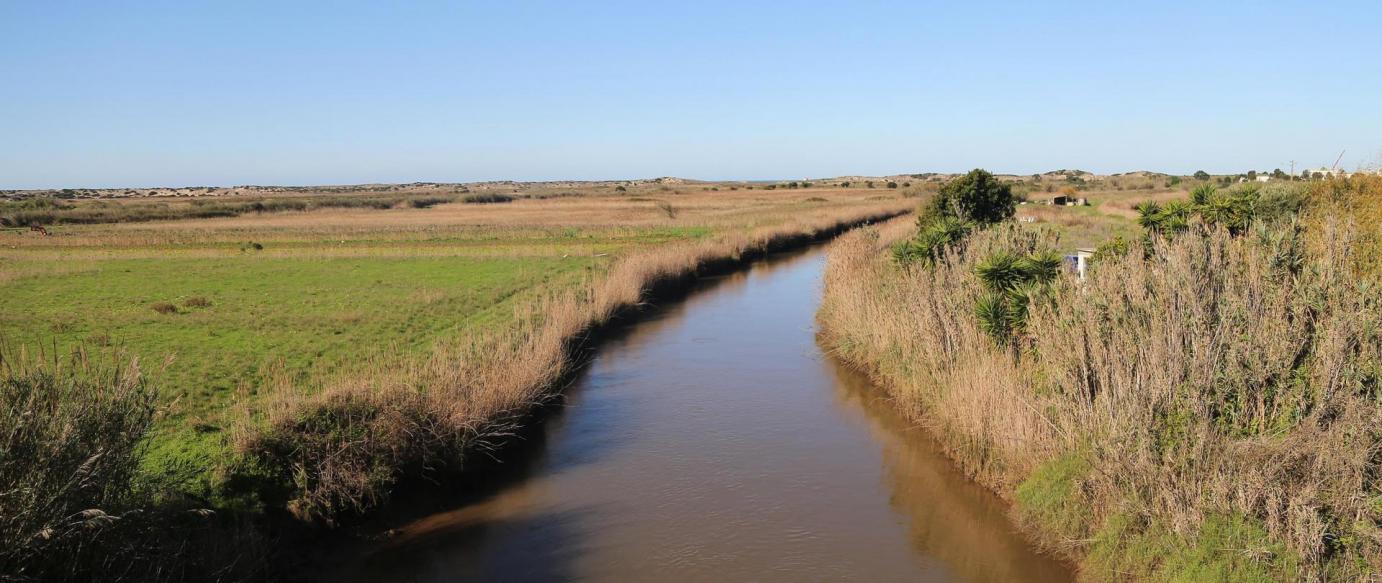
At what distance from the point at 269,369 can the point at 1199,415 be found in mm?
12922

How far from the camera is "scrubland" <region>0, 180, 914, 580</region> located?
6488mm

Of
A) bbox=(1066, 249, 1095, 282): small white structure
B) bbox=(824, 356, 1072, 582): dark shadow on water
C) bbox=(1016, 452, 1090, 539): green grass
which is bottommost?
bbox=(824, 356, 1072, 582): dark shadow on water

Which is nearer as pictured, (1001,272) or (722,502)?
(722,502)

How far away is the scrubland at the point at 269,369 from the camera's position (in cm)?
649

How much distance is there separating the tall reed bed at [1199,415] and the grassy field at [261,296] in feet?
27.6

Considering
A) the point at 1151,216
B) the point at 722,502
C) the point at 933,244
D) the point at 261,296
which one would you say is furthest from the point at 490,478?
the point at 261,296

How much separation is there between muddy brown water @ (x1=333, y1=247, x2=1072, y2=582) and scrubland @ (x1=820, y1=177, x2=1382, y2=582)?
76 centimetres

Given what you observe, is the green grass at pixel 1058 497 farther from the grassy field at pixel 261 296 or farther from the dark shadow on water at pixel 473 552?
the grassy field at pixel 261 296

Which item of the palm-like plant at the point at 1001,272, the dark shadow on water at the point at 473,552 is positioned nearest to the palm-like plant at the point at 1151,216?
the palm-like plant at the point at 1001,272

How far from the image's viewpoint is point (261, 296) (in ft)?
74.4

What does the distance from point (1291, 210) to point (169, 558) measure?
51.2 ft

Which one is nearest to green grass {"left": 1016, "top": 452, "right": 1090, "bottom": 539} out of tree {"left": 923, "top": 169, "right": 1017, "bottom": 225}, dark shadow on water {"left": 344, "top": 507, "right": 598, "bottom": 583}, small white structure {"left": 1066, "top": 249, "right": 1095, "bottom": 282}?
small white structure {"left": 1066, "top": 249, "right": 1095, "bottom": 282}

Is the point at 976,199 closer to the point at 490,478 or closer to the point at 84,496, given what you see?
the point at 490,478

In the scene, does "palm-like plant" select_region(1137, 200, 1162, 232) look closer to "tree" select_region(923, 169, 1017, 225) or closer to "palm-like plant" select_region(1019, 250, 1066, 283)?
"palm-like plant" select_region(1019, 250, 1066, 283)
